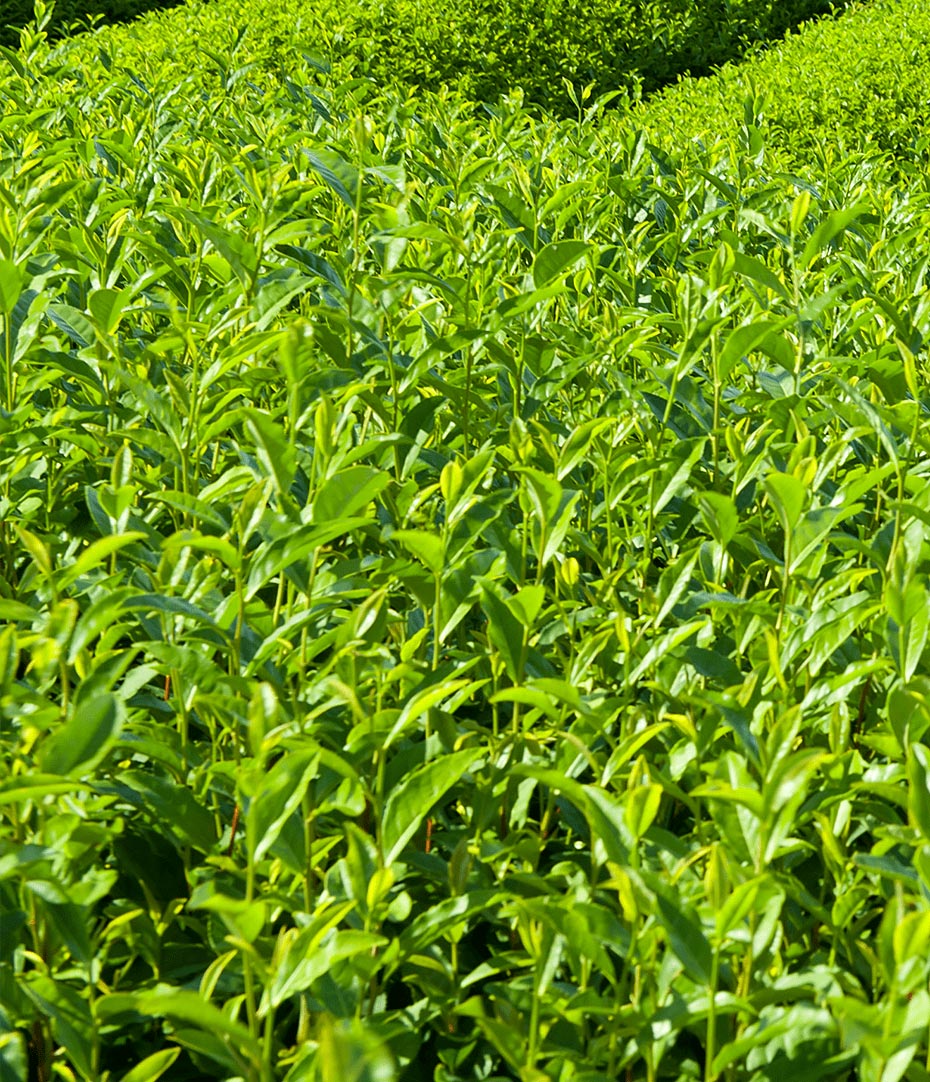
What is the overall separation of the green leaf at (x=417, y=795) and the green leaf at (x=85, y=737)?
0.31 metres

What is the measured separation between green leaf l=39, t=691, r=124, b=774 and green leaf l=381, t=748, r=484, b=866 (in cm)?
31

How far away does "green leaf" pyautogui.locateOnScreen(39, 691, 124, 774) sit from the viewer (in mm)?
1247

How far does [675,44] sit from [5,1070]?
Answer: 1079 centimetres

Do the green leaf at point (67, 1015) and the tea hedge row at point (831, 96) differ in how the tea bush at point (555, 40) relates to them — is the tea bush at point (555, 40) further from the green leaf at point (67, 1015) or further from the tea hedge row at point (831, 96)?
the green leaf at point (67, 1015)

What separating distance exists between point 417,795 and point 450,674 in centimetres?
22

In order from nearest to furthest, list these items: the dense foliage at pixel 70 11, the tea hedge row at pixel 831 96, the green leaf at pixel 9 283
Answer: the green leaf at pixel 9 283 < the tea hedge row at pixel 831 96 < the dense foliage at pixel 70 11

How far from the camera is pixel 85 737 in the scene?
4.10 ft

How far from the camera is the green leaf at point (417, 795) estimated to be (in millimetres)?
1384

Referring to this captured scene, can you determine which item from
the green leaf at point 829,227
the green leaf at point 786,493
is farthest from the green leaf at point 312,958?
the green leaf at point 829,227

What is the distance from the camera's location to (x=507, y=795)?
1.64m

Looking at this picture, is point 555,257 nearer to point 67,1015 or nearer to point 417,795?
point 417,795

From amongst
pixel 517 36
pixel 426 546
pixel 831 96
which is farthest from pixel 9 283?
pixel 517 36

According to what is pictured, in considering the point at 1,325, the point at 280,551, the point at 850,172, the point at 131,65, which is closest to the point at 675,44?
the point at 131,65

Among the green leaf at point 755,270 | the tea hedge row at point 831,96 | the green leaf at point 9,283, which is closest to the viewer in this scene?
the green leaf at point 9,283
